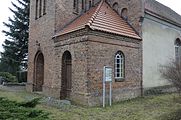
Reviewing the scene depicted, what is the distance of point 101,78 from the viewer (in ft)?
44.0

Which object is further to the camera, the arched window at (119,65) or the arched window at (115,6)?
the arched window at (115,6)

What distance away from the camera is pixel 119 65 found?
49.4 feet

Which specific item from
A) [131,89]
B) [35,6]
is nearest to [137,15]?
[131,89]

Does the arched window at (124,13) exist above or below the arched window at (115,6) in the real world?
below

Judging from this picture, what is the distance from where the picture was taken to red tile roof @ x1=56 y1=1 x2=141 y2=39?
543 inches

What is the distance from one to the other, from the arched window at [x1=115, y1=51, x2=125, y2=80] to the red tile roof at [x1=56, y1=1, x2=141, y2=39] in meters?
1.46

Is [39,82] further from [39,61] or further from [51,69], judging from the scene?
[51,69]

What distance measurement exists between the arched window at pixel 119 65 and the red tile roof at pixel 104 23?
4.80ft

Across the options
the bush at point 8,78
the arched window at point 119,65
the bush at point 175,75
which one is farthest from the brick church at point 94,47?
the bush at point 8,78

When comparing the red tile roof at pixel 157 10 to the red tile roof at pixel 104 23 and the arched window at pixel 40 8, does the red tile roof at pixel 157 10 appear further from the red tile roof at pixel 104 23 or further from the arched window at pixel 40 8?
the arched window at pixel 40 8

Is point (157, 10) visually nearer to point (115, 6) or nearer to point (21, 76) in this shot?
point (115, 6)

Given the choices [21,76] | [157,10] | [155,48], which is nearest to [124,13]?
[155,48]

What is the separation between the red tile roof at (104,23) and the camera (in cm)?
1379

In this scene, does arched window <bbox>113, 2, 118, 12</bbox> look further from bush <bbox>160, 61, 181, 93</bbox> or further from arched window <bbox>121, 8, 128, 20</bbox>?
bush <bbox>160, 61, 181, 93</bbox>
